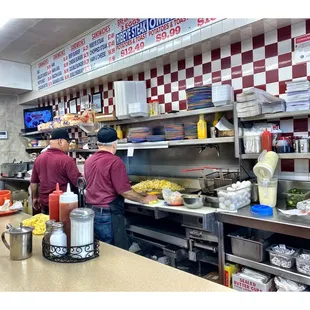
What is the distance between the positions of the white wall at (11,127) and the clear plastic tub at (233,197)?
5.34 metres

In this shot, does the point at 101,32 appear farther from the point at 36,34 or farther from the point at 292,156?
the point at 292,156

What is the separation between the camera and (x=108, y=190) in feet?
8.73

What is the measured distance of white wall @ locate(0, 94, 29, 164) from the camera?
6402 millimetres

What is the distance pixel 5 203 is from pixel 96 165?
86 centimetres

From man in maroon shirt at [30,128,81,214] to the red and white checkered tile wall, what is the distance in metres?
1.39

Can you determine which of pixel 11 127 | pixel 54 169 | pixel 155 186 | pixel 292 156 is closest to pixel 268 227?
pixel 292 156

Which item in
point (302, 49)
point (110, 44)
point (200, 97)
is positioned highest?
point (110, 44)

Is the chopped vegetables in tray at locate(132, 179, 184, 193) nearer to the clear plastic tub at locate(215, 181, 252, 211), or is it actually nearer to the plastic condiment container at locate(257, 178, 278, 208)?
the clear plastic tub at locate(215, 181, 252, 211)

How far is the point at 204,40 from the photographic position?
9.93ft

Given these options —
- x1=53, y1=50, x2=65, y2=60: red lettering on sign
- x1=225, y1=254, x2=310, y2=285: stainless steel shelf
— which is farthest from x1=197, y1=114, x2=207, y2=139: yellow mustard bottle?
x1=53, y1=50, x2=65, y2=60: red lettering on sign

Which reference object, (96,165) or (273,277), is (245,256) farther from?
(96,165)

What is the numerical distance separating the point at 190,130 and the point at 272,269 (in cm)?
159

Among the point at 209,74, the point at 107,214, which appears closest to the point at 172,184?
the point at 107,214

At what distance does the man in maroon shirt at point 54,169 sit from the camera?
319 cm
